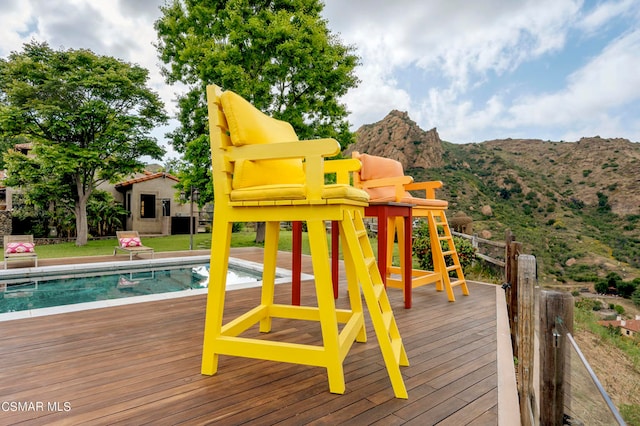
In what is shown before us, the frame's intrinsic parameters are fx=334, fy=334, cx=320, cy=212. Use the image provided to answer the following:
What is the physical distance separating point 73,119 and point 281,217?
12.3 metres

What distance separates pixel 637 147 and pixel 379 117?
20480 mm

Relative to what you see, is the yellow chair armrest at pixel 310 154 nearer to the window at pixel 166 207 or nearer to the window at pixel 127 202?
the window at pixel 166 207

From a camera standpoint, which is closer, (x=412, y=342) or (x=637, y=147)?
(x=412, y=342)

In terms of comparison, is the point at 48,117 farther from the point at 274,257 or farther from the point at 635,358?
the point at 635,358

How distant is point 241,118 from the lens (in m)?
1.73

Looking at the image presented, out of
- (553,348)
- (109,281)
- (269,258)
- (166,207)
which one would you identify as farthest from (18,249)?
(166,207)

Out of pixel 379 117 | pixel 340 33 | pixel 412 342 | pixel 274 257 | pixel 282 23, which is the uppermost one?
pixel 379 117

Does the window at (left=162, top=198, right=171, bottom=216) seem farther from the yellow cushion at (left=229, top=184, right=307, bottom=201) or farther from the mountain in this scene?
the yellow cushion at (left=229, top=184, right=307, bottom=201)

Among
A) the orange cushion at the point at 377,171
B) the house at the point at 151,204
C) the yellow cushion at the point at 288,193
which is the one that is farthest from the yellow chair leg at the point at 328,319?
the house at the point at 151,204

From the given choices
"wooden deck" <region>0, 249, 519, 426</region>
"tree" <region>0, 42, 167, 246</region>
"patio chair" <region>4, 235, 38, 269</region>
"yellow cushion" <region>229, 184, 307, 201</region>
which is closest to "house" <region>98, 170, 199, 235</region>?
"tree" <region>0, 42, 167, 246</region>

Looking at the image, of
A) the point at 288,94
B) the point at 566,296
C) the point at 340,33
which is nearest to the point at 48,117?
the point at 288,94

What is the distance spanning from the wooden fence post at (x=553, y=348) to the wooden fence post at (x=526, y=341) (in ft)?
1.92

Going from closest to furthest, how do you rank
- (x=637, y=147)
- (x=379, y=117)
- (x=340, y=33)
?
(x=340, y=33), (x=637, y=147), (x=379, y=117)

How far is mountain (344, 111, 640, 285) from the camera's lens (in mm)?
14984
